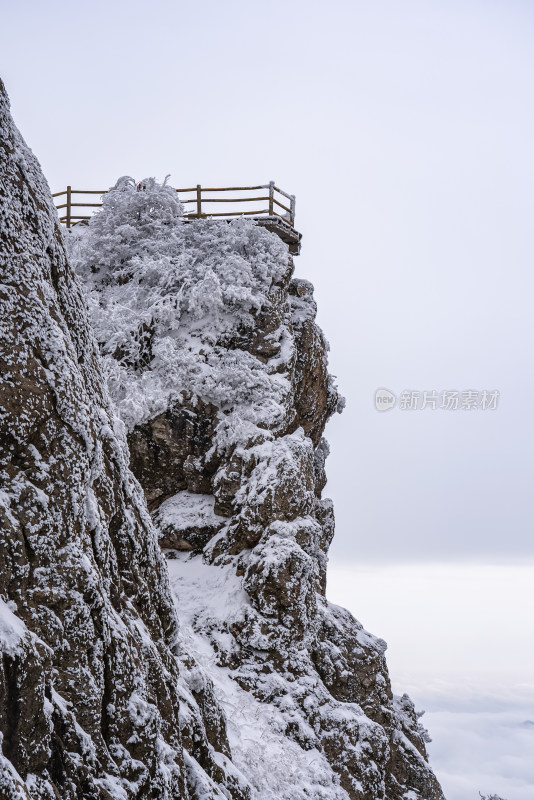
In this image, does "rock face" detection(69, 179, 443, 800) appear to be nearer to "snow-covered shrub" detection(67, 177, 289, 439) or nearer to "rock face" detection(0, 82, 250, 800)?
"snow-covered shrub" detection(67, 177, 289, 439)

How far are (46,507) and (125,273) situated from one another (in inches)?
748

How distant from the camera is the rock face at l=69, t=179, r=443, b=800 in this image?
60.7 feet

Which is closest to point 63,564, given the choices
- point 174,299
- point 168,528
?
point 168,528

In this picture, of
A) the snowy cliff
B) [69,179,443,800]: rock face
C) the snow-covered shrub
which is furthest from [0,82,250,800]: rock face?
the snow-covered shrub

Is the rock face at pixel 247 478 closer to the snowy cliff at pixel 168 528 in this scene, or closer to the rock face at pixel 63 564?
the snowy cliff at pixel 168 528

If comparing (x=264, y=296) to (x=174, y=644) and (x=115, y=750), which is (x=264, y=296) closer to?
(x=174, y=644)

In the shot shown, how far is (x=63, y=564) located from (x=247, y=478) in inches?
512

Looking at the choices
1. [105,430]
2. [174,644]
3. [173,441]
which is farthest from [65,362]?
[173,441]

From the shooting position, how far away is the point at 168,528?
22125mm

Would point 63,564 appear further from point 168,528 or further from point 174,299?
point 174,299

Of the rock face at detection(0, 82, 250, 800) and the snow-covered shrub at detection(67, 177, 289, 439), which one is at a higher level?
the snow-covered shrub at detection(67, 177, 289, 439)

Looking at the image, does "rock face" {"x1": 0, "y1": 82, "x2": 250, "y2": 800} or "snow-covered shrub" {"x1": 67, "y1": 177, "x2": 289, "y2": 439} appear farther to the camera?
"snow-covered shrub" {"x1": 67, "y1": 177, "x2": 289, "y2": 439}

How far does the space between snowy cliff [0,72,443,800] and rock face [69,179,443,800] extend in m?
0.06

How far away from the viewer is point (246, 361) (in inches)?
949
